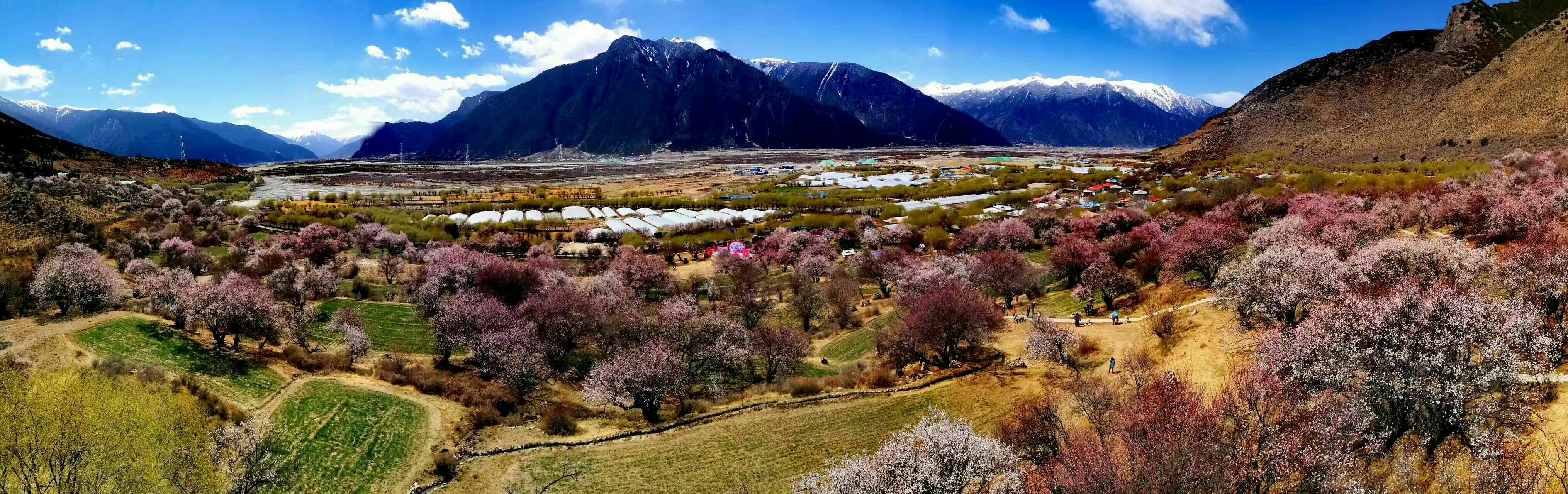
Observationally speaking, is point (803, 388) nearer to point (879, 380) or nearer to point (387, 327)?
point (879, 380)

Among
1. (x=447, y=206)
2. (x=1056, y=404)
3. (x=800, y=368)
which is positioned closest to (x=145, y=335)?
(x=800, y=368)

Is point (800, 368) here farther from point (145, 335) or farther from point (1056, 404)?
point (145, 335)

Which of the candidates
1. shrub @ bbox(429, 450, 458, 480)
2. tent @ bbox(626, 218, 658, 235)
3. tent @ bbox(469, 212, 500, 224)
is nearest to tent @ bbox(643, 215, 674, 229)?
tent @ bbox(626, 218, 658, 235)

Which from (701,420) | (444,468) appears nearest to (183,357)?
(444,468)

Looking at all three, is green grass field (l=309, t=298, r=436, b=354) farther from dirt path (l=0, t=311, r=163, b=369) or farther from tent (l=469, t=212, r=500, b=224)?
tent (l=469, t=212, r=500, b=224)

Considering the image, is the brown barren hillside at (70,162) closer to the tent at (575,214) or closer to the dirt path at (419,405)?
the tent at (575,214)

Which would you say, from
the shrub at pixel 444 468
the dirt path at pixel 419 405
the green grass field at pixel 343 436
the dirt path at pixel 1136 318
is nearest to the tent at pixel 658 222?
the dirt path at pixel 419 405
